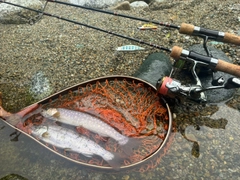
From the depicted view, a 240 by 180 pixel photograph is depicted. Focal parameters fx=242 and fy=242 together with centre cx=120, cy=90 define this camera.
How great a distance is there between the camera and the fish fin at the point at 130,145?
10.2 feet

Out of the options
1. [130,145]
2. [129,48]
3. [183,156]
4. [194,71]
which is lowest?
[183,156]

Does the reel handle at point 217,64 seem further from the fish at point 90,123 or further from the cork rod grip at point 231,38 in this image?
the fish at point 90,123

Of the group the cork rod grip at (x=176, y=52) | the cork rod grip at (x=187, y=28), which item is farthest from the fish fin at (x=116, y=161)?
the cork rod grip at (x=187, y=28)

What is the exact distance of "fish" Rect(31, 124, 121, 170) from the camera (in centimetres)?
305

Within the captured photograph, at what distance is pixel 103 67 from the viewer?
430 centimetres

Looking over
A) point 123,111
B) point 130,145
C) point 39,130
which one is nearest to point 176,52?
point 123,111

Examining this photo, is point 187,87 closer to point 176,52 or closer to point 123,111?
point 176,52

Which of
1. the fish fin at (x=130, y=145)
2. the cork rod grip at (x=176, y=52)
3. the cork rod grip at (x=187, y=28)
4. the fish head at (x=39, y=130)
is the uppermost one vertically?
the cork rod grip at (x=187, y=28)

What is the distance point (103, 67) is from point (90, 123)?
133 centimetres

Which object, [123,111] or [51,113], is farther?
[123,111]

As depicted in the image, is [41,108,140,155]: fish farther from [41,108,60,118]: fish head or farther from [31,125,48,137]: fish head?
[31,125,48,137]: fish head

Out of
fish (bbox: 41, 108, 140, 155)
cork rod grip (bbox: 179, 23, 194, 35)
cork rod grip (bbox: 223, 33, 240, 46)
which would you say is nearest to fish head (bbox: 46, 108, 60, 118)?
fish (bbox: 41, 108, 140, 155)

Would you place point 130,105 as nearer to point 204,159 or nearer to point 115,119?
point 115,119

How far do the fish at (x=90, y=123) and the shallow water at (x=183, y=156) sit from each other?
1.23 ft
